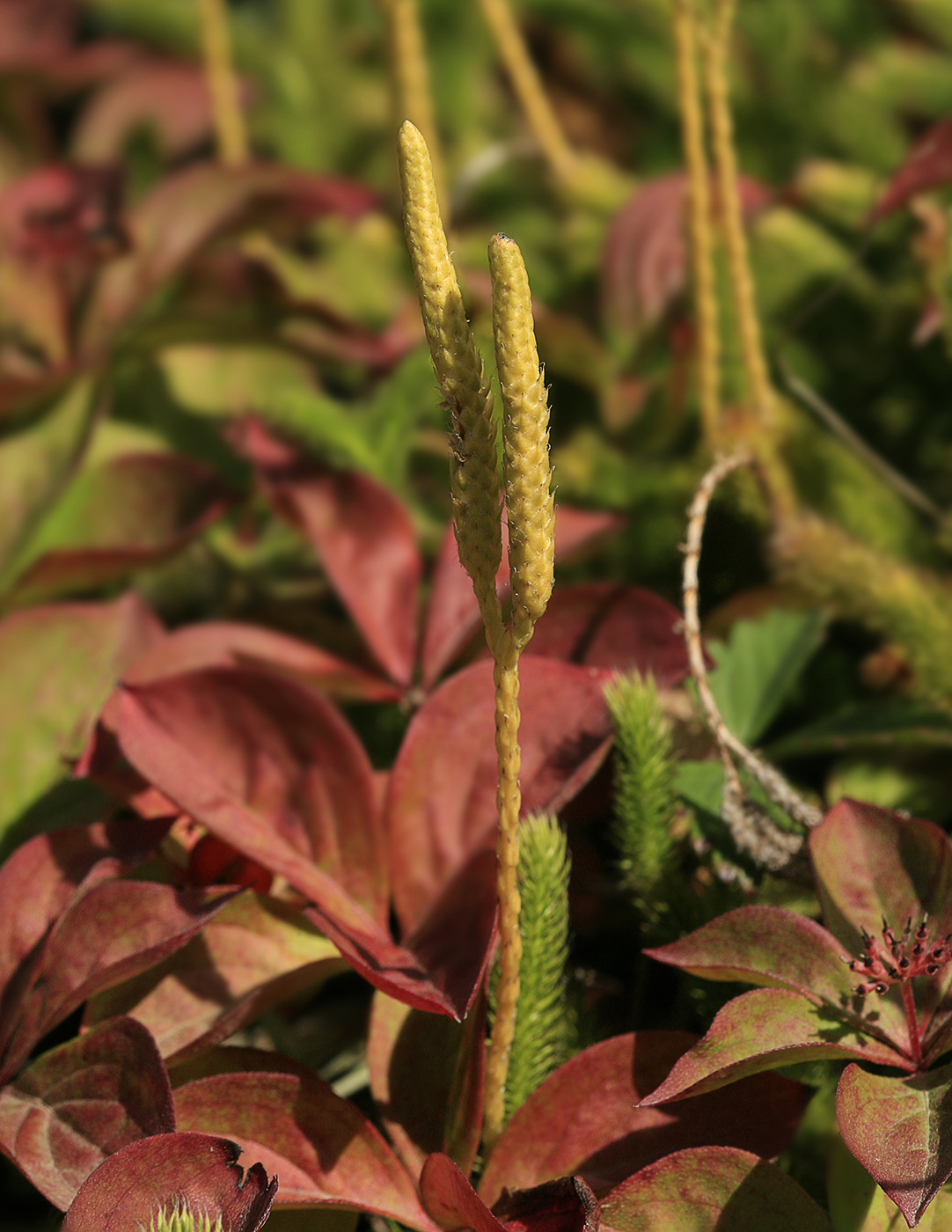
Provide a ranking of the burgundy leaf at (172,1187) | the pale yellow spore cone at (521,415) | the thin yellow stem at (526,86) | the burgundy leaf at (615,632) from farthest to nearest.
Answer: the thin yellow stem at (526,86) < the burgundy leaf at (615,632) < the burgundy leaf at (172,1187) < the pale yellow spore cone at (521,415)

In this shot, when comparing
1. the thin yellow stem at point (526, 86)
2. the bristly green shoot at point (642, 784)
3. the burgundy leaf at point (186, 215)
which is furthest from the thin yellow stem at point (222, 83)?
the bristly green shoot at point (642, 784)

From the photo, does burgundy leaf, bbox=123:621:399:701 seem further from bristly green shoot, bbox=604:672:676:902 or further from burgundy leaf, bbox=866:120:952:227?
burgundy leaf, bbox=866:120:952:227

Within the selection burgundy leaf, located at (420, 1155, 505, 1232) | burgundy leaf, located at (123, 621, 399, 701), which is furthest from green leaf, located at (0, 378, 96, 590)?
burgundy leaf, located at (420, 1155, 505, 1232)

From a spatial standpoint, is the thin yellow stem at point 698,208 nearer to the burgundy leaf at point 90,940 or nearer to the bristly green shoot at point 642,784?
the bristly green shoot at point 642,784

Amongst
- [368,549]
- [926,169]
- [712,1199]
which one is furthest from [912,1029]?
[926,169]

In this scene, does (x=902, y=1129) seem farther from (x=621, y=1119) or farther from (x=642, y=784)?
(x=642, y=784)
